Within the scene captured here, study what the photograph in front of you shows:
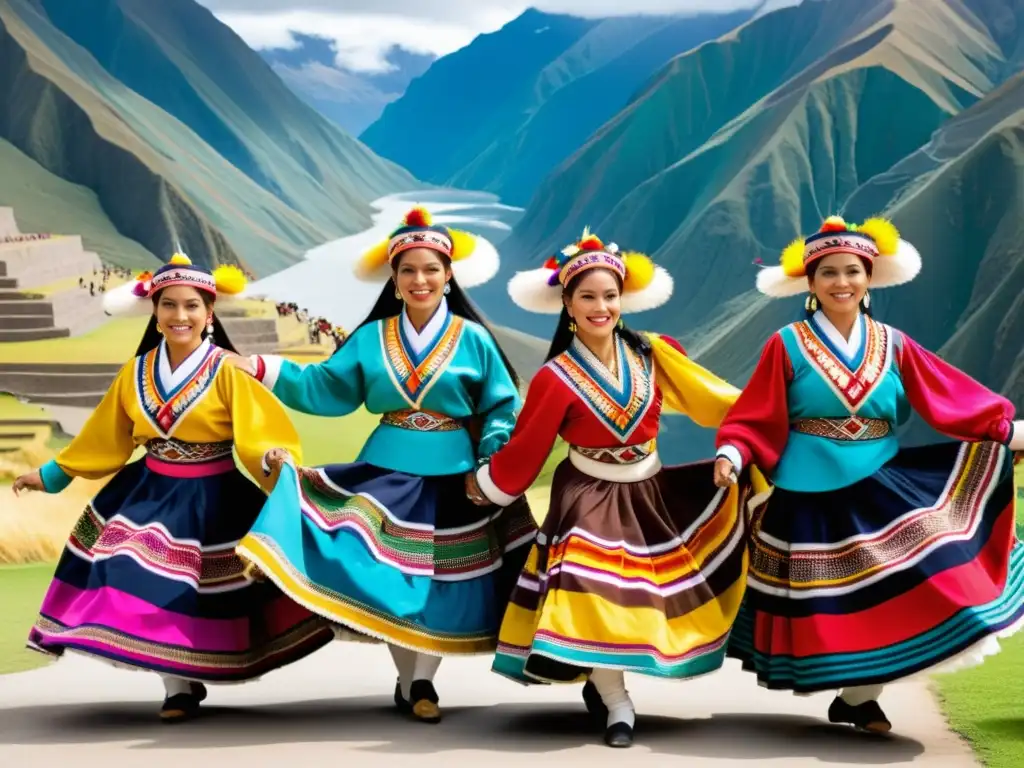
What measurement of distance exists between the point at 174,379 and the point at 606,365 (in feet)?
3.85

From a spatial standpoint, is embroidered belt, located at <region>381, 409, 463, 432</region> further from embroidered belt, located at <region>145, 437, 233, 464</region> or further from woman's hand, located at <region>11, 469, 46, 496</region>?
woman's hand, located at <region>11, 469, 46, 496</region>

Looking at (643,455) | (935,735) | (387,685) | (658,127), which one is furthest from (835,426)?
(658,127)

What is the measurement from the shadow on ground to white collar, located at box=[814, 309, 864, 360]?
953 millimetres

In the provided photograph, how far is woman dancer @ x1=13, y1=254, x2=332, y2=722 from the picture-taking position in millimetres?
3547

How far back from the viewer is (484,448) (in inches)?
146

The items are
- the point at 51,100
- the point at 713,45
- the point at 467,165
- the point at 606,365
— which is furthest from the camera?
the point at 713,45

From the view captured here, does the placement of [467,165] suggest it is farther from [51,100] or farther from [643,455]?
[643,455]

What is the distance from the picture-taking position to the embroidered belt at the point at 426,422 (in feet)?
12.3

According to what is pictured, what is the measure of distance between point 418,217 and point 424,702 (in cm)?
132

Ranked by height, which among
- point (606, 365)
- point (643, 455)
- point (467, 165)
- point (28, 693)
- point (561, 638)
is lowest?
point (28, 693)

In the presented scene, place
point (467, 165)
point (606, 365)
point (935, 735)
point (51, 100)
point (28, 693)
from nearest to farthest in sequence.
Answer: point (935, 735)
point (606, 365)
point (28, 693)
point (51, 100)
point (467, 165)

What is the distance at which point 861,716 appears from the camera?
3418mm

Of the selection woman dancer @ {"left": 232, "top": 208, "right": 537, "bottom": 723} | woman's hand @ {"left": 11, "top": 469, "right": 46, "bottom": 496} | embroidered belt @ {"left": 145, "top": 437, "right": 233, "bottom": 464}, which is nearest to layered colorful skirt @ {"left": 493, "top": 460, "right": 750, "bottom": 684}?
woman dancer @ {"left": 232, "top": 208, "right": 537, "bottom": 723}

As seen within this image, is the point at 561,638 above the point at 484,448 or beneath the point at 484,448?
beneath
